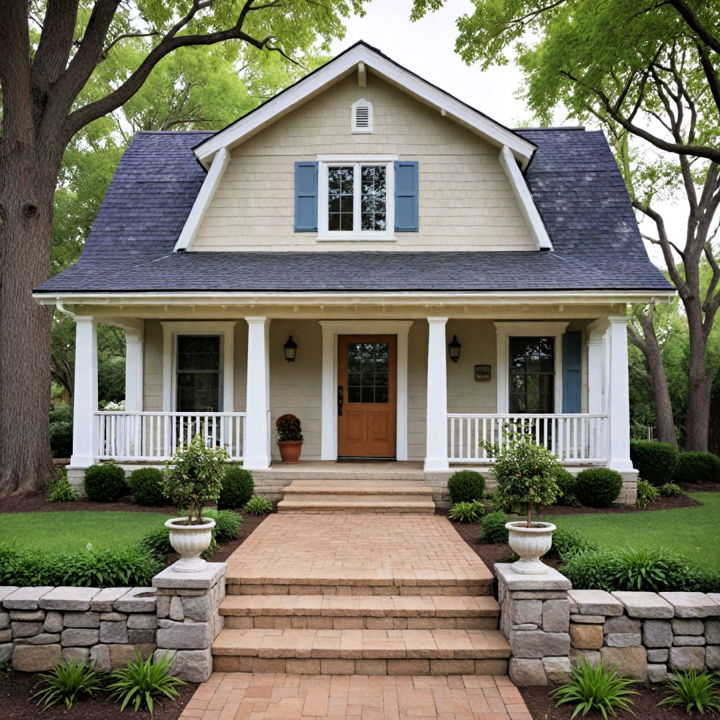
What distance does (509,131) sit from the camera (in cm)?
1045

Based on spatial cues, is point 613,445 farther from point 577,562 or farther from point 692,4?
point 692,4

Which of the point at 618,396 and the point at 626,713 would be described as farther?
the point at 618,396

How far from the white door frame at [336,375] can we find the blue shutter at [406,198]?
171 cm

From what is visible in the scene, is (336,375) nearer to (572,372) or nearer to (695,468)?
(572,372)

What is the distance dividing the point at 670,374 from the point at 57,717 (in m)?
22.0

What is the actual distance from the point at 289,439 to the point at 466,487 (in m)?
3.29

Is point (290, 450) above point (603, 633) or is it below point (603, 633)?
above

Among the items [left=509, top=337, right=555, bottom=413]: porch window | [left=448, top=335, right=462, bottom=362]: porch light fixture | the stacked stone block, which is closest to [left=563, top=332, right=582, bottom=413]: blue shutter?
[left=509, top=337, right=555, bottom=413]: porch window

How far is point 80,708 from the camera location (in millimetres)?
4258

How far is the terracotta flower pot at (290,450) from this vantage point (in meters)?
10.7

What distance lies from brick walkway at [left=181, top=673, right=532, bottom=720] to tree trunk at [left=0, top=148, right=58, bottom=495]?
23.1 ft

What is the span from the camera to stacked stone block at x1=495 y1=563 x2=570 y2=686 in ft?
15.0

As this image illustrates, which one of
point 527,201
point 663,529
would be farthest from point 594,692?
point 527,201

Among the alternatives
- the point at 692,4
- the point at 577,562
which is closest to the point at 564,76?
the point at 692,4
